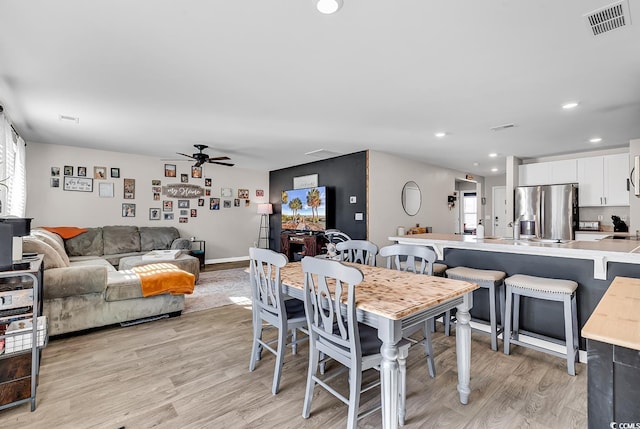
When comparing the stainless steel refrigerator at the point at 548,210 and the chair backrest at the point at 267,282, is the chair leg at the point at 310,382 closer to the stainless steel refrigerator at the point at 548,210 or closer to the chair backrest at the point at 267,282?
the chair backrest at the point at 267,282

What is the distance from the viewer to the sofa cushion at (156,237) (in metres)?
5.89

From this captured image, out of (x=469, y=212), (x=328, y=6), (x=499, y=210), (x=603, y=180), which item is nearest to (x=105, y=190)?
(x=328, y=6)

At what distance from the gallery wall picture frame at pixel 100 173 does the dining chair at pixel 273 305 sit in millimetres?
5320

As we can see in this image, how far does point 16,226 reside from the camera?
91.4 inches

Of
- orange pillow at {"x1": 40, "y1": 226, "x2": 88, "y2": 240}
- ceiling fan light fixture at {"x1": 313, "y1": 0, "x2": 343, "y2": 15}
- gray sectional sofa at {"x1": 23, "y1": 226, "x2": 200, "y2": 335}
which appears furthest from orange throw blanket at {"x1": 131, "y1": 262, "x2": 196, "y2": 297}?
ceiling fan light fixture at {"x1": 313, "y1": 0, "x2": 343, "y2": 15}

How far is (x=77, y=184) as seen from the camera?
5.65 metres

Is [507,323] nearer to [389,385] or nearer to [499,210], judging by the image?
[389,385]

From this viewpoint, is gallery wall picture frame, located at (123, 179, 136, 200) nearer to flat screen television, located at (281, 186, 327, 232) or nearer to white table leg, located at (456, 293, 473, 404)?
flat screen television, located at (281, 186, 327, 232)

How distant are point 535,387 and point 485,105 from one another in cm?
271

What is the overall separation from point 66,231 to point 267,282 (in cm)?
513

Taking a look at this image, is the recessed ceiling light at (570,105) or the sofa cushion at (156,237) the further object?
the sofa cushion at (156,237)

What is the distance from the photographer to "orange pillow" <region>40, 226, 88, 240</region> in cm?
516

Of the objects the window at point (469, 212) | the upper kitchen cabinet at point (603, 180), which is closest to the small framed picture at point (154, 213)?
the upper kitchen cabinet at point (603, 180)

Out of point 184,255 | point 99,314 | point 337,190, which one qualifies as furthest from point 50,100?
point 337,190
